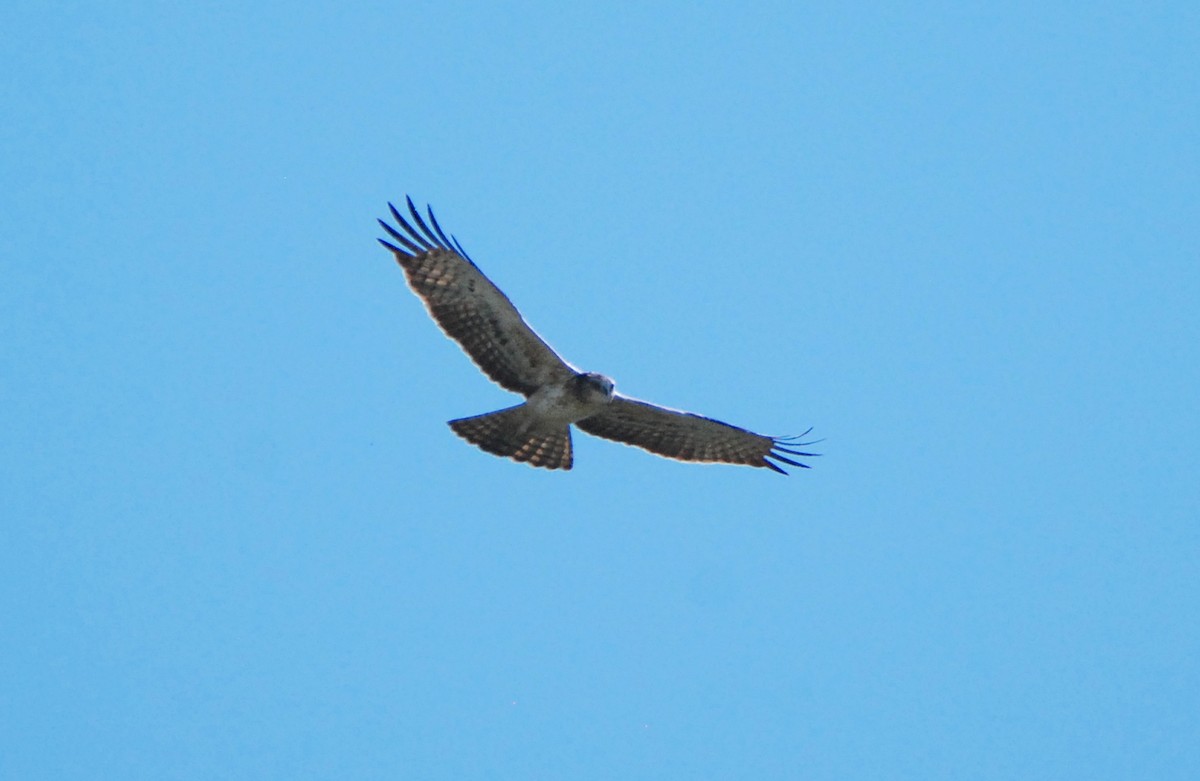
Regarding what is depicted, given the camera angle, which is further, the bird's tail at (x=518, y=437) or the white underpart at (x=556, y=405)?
the bird's tail at (x=518, y=437)

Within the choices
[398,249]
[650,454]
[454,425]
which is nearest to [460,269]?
[398,249]

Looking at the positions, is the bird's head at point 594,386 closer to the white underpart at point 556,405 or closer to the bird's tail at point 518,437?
the white underpart at point 556,405

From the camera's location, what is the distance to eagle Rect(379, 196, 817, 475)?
12.3 m

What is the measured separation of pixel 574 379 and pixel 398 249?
1.71 metres

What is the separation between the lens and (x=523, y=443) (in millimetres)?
13102

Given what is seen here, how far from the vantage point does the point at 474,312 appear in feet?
40.9

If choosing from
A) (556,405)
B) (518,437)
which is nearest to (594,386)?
(556,405)

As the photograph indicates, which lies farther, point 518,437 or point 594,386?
point 518,437

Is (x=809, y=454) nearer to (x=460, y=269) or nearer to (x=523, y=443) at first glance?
(x=523, y=443)

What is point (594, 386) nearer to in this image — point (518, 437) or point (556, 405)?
point (556, 405)

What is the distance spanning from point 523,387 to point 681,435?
5.15ft

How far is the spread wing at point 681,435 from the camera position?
13.3m

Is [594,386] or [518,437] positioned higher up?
[594,386]

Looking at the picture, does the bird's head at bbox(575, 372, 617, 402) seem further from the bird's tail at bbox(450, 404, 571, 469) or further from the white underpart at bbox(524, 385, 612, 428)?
the bird's tail at bbox(450, 404, 571, 469)
